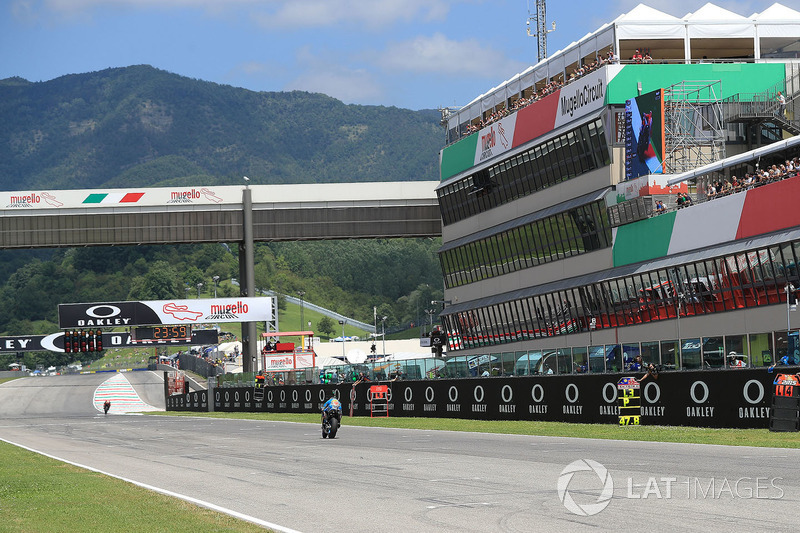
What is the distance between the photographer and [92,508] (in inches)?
627

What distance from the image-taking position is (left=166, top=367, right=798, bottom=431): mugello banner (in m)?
26.8

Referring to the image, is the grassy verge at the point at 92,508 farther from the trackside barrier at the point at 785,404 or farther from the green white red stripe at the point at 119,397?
the green white red stripe at the point at 119,397

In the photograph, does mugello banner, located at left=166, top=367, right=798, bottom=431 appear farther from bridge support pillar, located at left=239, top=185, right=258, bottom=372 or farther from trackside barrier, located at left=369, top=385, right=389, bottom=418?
bridge support pillar, located at left=239, top=185, right=258, bottom=372

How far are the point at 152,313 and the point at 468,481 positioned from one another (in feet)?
212

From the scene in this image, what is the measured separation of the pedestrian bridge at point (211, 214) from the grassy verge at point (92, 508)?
216 feet

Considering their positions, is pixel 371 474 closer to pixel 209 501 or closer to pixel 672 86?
pixel 209 501

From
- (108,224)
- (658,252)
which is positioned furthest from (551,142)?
(108,224)

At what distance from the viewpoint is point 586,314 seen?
6197 cm

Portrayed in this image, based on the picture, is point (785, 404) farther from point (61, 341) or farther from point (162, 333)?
point (61, 341)

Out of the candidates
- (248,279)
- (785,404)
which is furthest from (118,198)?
(785,404)

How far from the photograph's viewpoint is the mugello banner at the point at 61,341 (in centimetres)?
7900

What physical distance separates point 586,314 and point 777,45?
20.8 m

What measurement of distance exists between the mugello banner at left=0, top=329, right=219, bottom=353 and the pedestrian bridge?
26.5 feet
